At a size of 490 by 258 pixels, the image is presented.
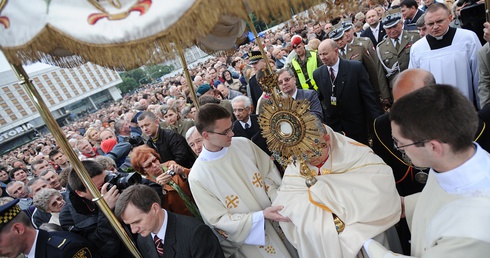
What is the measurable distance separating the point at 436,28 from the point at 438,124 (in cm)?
276

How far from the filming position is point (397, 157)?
2.37 metres

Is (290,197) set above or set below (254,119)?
below

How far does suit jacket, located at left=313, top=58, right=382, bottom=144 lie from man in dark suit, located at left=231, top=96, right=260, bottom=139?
116 cm

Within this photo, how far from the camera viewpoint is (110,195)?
2.37 metres

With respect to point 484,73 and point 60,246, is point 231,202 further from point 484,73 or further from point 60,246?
point 484,73

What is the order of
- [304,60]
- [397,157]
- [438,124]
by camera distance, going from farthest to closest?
[304,60] → [397,157] → [438,124]

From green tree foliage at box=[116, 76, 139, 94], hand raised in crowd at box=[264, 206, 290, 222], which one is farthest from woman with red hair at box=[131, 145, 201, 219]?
green tree foliage at box=[116, 76, 139, 94]

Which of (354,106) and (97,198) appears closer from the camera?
(97,198)

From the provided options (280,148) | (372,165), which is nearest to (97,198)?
(280,148)

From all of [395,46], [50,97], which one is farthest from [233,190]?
[50,97]

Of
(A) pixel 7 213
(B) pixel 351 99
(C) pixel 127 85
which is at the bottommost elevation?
(B) pixel 351 99

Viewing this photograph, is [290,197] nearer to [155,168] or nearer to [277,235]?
[277,235]

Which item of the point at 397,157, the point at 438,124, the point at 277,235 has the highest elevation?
the point at 438,124

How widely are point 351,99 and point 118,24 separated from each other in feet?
10.4
